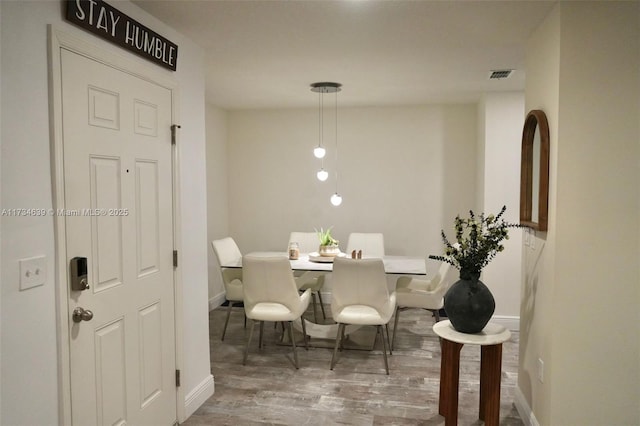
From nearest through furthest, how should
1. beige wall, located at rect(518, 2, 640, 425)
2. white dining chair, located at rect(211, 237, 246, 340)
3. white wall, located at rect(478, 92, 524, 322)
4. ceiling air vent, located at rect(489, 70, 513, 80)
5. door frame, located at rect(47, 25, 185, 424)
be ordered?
door frame, located at rect(47, 25, 185, 424) < beige wall, located at rect(518, 2, 640, 425) < ceiling air vent, located at rect(489, 70, 513, 80) < white dining chair, located at rect(211, 237, 246, 340) < white wall, located at rect(478, 92, 524, 322)

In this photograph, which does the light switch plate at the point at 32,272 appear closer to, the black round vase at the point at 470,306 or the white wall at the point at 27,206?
the white wall at the point at 27,206

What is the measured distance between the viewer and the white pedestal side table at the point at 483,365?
2.55 m

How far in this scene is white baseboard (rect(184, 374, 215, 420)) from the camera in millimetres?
2965

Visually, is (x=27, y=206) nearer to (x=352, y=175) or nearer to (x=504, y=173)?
(x=504, y=173)

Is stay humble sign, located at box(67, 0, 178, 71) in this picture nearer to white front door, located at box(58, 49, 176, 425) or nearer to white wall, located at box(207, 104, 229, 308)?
white front door, located at box(58, 49, 176, 425)

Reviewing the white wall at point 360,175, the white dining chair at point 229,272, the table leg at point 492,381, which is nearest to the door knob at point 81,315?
the table leg at point 492,381

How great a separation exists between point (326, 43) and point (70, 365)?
2339 mm

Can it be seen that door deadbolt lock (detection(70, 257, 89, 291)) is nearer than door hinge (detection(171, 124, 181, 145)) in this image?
Yes

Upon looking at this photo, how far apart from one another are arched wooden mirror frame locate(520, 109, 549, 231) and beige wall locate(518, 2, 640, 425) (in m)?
0.07

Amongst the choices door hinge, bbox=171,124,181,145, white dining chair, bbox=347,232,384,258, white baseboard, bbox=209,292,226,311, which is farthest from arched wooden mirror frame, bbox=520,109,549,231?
white baseboard, bbox=209,292,226,311

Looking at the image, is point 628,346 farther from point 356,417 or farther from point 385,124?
point 385,124

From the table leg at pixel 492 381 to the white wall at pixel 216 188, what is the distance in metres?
3.61

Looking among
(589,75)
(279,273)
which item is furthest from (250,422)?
(589,75)

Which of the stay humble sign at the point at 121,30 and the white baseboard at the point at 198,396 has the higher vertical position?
the stay humble sign at the point at 121,30
